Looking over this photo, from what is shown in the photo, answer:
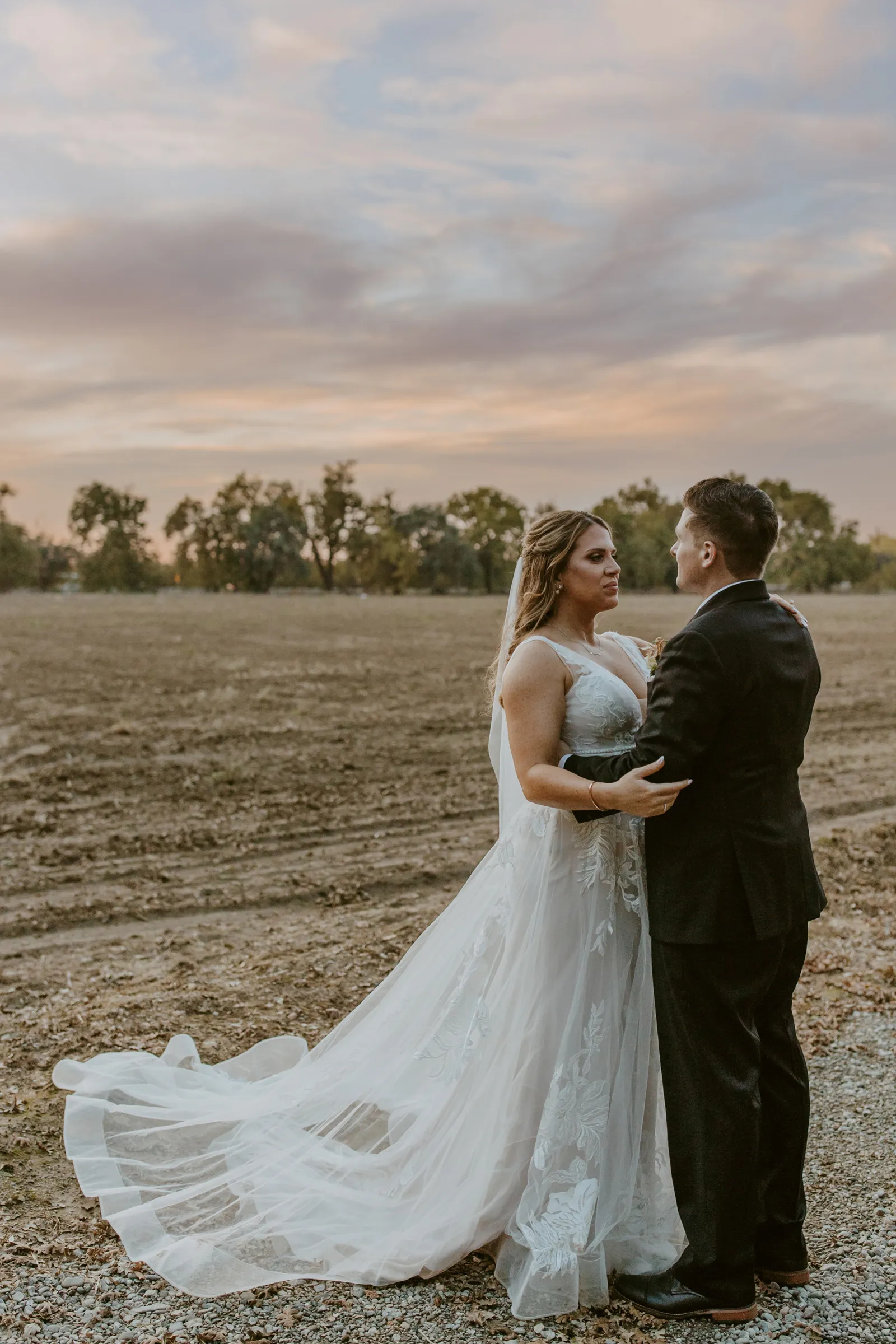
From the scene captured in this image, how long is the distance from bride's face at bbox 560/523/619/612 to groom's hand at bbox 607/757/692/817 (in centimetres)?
73

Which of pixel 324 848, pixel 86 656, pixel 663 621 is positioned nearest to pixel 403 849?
pixel 324 848

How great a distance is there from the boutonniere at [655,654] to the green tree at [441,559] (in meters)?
76.8

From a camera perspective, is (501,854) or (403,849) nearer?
(501,854)

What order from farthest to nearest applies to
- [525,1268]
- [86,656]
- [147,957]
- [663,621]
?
[663,621] → [86,656] → [147,957] → [525,1268]

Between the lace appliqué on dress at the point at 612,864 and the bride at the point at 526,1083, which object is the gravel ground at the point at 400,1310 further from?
the lace appliqué on dress at the point at 612,864

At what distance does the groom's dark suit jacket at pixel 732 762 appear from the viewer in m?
3.04

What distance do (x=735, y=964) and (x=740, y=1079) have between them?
34 cm

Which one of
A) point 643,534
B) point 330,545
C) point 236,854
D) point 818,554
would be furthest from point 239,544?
point 236,854

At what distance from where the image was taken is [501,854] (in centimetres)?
381

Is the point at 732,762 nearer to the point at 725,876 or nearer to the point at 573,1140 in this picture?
the point at 725,876

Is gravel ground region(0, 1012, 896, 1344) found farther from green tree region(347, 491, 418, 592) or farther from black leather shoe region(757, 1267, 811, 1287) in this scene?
green tree region(347, 491, 418, 592)

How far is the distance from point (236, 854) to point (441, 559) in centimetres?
7240

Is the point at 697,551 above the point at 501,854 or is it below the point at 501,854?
above

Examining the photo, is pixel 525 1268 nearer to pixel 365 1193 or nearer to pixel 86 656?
pixel 365 1193
